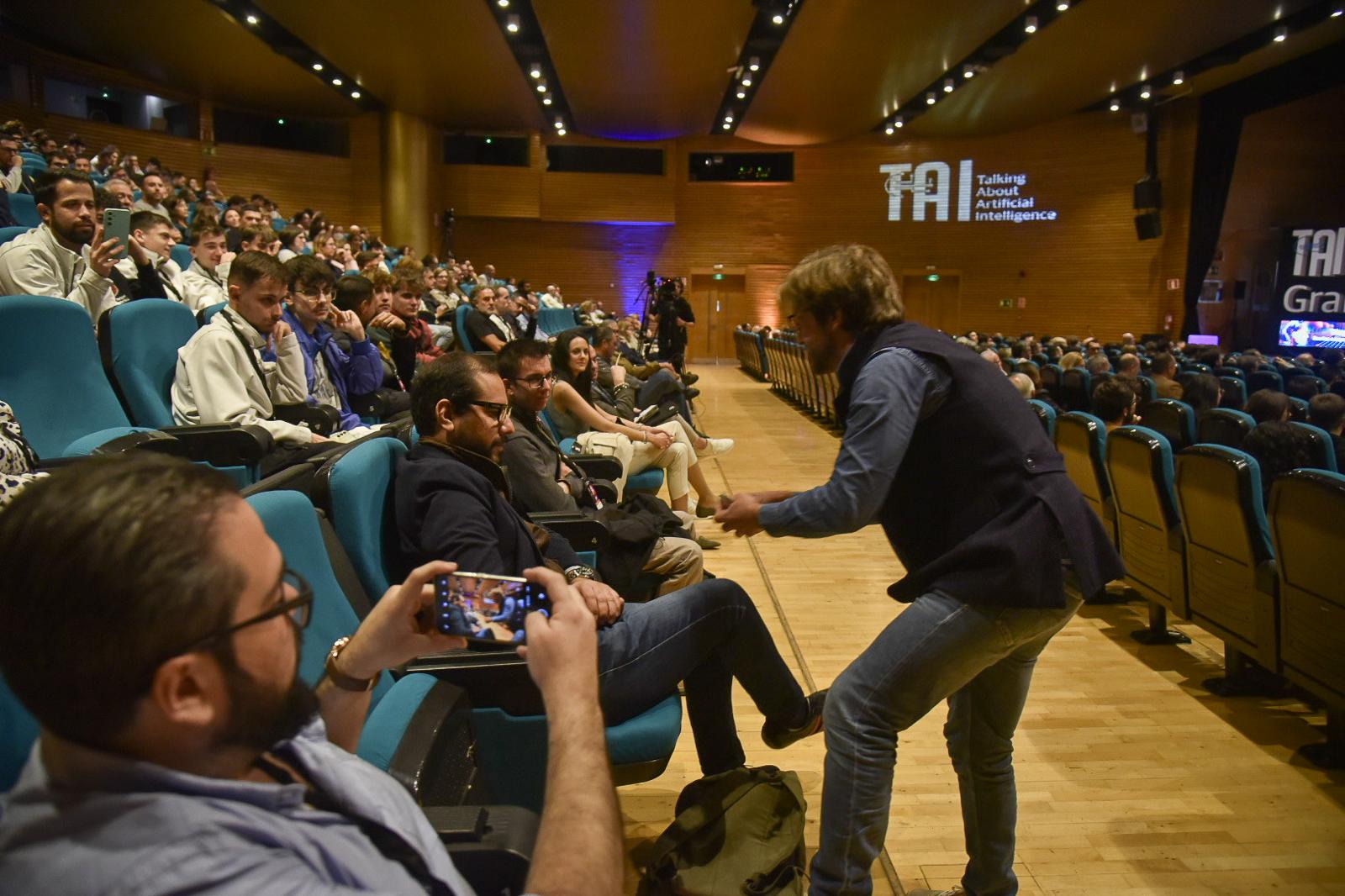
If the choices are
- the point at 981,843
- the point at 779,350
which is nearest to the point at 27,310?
the point at 981,843

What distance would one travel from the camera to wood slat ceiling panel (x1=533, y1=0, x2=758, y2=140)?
411 inches

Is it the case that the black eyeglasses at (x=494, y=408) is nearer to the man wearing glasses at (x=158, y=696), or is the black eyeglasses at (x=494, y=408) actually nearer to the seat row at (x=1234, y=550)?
the man wearing glasses at (x=158, y=696)

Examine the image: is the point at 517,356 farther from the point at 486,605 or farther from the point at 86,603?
the point at 86,603

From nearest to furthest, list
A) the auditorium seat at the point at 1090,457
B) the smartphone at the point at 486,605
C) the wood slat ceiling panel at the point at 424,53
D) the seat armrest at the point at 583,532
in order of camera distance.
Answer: the smartphone at the point at 486,605, the seat armrest at the point at 583,532, the auditorium seat at the point at 1090,457, the wood slat ceiling panel at the point at 424,53

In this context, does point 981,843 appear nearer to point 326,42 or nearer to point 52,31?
point 326,42

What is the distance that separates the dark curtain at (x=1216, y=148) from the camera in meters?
13.8

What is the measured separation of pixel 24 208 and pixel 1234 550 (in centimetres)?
711

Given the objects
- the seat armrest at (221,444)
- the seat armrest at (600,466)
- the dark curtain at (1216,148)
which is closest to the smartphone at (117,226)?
the seat armrest at (221,444)

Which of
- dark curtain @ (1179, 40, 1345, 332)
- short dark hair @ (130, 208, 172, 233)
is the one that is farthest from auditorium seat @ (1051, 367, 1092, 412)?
dark curtain @ (1179, 40, 1345, 332)

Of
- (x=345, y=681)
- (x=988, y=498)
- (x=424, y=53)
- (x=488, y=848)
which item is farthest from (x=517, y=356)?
(x=424, y=53)

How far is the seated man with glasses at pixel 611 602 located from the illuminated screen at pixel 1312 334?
14.9 meters

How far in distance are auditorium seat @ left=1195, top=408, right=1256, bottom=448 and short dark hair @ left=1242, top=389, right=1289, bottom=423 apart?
0.17 m

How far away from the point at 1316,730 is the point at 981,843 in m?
1.59

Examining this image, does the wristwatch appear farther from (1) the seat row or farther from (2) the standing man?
(1) the seat row
